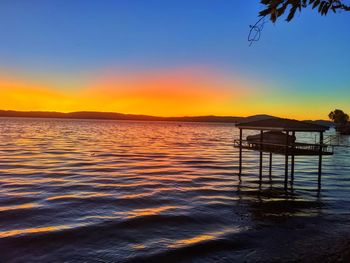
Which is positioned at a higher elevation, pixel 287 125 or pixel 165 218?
pixel 287 125

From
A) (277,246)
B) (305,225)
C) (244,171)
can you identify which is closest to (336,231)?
(305,225)

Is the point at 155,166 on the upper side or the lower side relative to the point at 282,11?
lower

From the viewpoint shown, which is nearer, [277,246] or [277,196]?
[277,246]

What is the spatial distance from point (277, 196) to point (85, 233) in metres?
13.1

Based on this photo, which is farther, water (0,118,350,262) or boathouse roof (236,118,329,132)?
boathouse roof (236,118,329,132)

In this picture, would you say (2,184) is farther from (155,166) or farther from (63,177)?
(155,166)

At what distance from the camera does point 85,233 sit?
46.3 ft

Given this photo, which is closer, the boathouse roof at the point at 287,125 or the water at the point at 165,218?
the water at the point at 165,218

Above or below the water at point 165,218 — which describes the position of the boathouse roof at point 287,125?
above

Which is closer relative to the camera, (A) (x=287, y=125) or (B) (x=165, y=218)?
(B) (x=165, y=218)

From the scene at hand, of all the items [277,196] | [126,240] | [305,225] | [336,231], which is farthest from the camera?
[277,196]

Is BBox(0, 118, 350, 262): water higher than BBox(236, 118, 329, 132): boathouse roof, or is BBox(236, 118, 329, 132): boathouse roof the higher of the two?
BBox(236, 118, 329, 132): boathouse roof

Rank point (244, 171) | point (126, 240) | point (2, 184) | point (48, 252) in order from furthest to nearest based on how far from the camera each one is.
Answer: point (244, 171), point (2, 184), point (126, 240), point (48, 252)

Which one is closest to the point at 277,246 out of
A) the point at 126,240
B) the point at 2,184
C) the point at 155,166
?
the point at 126,240
